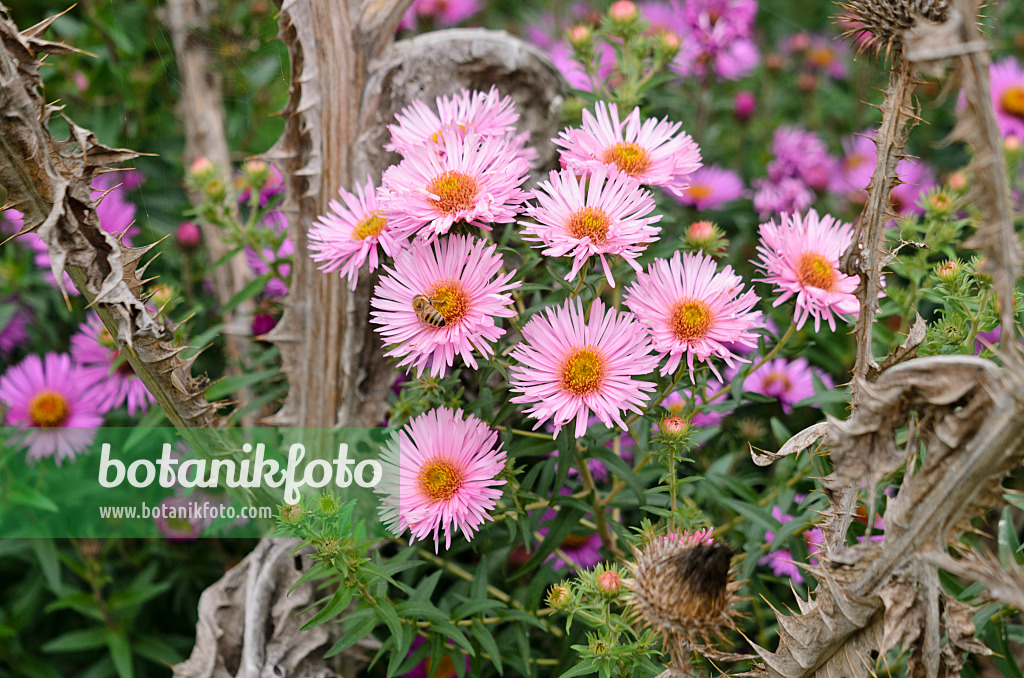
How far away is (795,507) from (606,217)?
0.65 metres

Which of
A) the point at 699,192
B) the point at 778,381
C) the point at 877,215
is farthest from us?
the point at 699,192

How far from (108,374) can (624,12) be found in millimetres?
1191

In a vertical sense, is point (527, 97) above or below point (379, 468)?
above

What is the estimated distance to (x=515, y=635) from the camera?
1.12 meters

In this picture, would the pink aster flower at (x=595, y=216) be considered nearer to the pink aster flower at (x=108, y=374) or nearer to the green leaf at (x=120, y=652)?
the pink aster flower at (x=108, y=374)

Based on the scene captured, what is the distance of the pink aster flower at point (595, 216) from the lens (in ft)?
2.87

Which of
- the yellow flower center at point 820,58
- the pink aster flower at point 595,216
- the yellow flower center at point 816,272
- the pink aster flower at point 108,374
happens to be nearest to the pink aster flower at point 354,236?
the pink aster flower at point 595,216

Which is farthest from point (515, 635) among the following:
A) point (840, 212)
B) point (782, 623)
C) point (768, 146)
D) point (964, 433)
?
point (768, 146)

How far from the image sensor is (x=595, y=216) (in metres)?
0.89

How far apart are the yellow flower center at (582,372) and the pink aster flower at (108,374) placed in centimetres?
94

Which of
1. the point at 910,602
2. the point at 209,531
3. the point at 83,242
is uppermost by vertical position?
the point at 83,242

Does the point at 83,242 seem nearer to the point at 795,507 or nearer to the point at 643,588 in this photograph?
the point at 643,588

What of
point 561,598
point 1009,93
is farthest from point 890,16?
point 1009,93

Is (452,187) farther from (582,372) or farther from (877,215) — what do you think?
(877,215)
